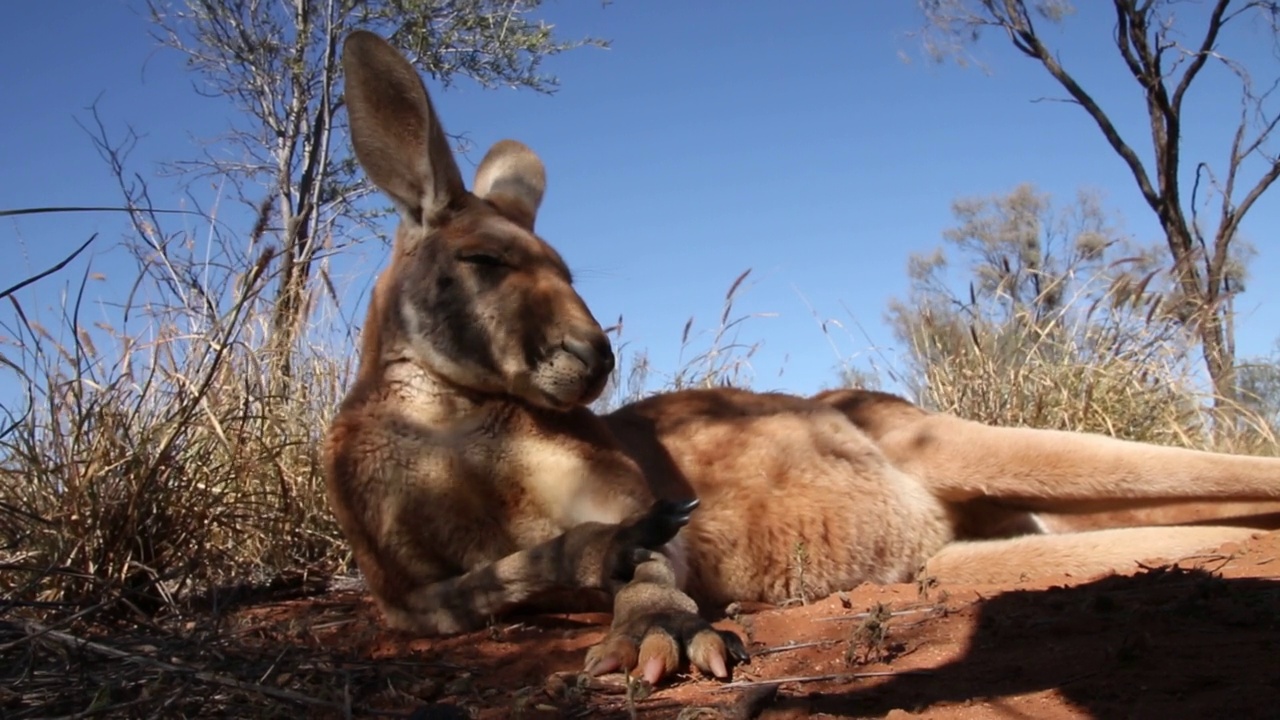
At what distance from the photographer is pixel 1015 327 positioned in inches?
314

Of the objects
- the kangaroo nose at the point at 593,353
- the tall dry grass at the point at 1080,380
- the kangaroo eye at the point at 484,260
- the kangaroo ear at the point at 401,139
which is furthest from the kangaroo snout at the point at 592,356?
the tall dry grass at the point at 1080,380

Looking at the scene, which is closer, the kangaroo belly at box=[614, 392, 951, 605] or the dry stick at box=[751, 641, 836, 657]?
the dry stick at box=[751, 641, 836, 657]

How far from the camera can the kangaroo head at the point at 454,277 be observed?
146 inches

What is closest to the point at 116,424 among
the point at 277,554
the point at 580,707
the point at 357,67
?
the point at 277,554

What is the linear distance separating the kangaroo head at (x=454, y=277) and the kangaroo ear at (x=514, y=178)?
0.25 metres

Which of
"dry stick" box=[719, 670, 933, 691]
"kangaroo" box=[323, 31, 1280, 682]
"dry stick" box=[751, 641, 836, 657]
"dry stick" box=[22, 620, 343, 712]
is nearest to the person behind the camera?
"dry stick" box=[22, 620, 343, 712]

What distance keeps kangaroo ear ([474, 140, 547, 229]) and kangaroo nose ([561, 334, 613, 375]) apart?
1290mm

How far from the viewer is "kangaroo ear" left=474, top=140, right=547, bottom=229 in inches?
195

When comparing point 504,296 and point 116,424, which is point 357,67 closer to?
point 504,296

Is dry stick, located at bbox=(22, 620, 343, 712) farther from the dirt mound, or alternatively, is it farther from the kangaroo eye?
the kangaroo eye

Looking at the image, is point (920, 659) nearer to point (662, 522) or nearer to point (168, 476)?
point (662, 522)

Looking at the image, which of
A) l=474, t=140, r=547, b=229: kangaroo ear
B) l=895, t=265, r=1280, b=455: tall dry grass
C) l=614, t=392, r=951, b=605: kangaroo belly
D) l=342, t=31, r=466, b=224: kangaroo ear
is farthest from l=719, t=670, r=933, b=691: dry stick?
l=895, t=265, r=1280, b=455: tall dry grass

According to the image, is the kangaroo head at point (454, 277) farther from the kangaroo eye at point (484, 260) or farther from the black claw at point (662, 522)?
the black claw at point (662, 522)

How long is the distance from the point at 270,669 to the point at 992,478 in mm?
3458
